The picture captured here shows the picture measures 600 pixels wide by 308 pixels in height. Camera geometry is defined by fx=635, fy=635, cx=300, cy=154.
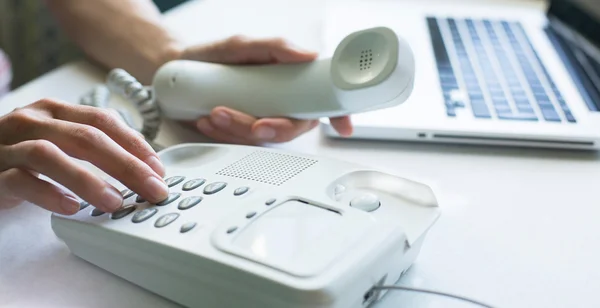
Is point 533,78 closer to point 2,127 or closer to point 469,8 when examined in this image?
point 469,8

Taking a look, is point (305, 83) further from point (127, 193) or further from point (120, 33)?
point (120, 33)

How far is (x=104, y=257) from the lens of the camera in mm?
417

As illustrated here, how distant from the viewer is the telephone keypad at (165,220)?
0.40 meters

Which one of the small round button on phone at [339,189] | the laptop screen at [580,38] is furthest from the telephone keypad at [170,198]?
the laptop screen at [580,38]

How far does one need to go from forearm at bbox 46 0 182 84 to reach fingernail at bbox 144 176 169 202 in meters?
0.28

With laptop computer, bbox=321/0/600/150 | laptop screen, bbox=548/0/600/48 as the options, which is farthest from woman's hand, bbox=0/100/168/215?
laptop screen, bbox=548/0/600/48

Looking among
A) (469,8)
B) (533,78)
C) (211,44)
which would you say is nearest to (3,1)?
(211,44)

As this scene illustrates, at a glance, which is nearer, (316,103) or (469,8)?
(316,103)

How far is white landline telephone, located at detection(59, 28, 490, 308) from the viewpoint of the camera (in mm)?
343

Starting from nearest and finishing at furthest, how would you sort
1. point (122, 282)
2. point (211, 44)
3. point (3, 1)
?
1. point (122, 282)
2. point (211, 44)
3. point (3, 1)

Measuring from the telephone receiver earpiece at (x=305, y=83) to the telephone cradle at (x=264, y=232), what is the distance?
64 millimetres

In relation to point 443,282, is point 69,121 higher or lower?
higher

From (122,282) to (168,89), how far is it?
0.72ft

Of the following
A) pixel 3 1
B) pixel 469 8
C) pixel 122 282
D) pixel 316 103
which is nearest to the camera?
pixel 122 282
